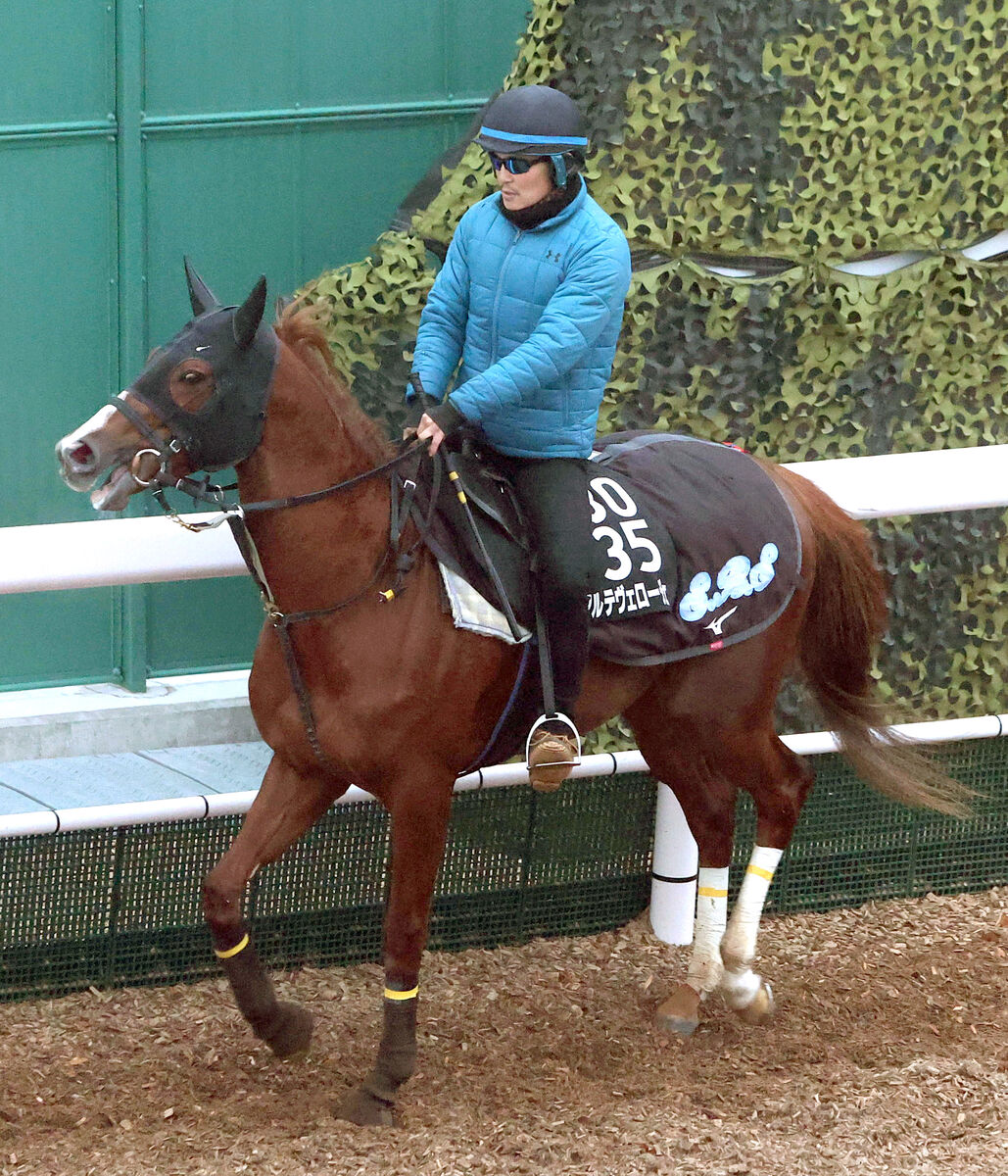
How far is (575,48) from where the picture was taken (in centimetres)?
538

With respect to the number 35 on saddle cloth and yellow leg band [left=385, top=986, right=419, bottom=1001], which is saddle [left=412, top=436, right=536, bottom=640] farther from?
yellow leg band [left=385, top=986, right=419, bottom=1001]

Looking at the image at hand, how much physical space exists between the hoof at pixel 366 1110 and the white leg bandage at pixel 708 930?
1.08 m

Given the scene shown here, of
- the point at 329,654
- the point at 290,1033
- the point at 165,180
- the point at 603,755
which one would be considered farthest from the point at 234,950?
the point at 165,180

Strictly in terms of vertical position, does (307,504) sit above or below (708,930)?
above

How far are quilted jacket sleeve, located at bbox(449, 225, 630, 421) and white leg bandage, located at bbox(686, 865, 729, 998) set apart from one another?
1607 mm

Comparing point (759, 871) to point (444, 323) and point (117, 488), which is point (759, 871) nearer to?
point (444, 323)

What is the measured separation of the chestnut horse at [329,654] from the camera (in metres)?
3.61

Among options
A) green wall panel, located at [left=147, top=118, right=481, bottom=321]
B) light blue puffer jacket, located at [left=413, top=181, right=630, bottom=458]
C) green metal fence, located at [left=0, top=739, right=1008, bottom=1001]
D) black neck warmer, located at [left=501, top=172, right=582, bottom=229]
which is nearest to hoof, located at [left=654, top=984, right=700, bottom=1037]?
green metal fence, located at [left=0, top=739, right=1008, bottom=1001]

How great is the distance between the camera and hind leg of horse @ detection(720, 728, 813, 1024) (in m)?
4.70

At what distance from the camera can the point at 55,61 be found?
6.40m

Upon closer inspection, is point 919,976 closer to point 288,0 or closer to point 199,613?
point 199,613

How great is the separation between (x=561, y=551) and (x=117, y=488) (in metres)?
1.03

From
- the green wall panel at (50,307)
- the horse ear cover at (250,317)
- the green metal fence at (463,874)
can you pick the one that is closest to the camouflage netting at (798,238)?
the green metal fence at (463,874)

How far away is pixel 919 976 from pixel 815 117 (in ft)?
8.67
